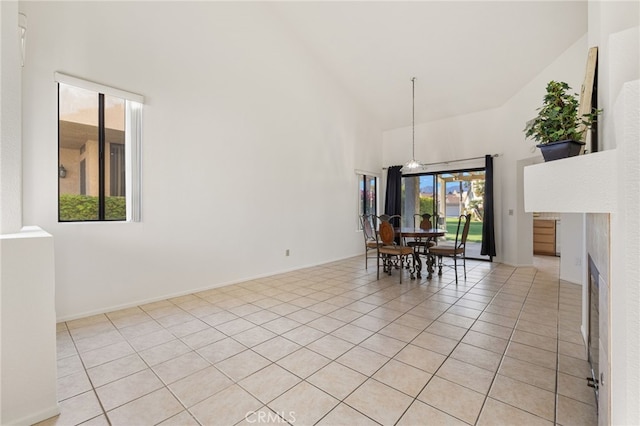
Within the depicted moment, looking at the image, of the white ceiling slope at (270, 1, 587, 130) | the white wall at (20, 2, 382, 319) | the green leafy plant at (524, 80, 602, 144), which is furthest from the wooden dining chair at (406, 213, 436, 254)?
the green leafy plant at (524, 80, 602, 144)

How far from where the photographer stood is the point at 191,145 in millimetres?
3621

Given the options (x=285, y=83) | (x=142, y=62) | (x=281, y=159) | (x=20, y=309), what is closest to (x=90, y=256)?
(x=20, y=309)

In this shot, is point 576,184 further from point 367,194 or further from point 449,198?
point 367,194

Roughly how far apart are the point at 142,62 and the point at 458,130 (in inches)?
238

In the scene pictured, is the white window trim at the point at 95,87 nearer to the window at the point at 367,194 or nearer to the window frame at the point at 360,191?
the window frame at the point at 360,191

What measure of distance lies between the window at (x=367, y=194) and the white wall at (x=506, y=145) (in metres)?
1.39

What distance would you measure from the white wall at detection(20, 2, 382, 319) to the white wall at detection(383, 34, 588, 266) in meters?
2.74

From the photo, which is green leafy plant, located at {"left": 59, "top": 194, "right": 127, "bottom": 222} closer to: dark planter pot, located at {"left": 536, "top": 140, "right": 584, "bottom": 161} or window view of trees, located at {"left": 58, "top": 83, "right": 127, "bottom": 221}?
window view of trees, located at {"left": 58, "top": 83, "right": 127, "bottom": 221}

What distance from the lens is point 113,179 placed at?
313cm

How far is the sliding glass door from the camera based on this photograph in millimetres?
6189

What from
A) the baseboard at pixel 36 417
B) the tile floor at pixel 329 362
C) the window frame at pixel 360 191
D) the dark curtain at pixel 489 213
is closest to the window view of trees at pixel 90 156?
the tile floor at pixel 329 362

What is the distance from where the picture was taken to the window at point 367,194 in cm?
682

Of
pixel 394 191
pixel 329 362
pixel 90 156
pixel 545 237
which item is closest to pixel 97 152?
pixel 90 156

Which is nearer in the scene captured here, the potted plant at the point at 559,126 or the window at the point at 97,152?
the potted plant at the point at 559,126
